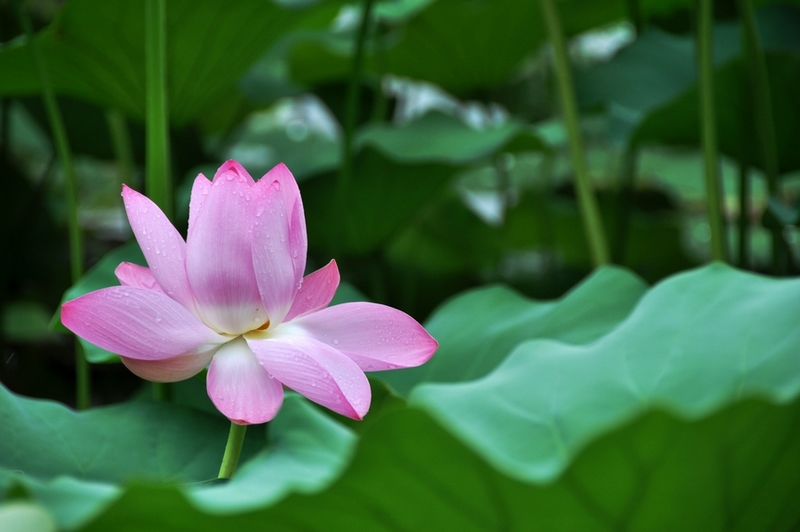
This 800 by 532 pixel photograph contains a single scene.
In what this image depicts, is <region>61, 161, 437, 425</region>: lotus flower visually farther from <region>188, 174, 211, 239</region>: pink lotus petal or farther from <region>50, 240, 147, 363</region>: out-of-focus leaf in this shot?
<region>50, 240, 147, 363</region>: out-of-focus leaf

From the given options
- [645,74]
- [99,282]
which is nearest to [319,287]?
[99,282]

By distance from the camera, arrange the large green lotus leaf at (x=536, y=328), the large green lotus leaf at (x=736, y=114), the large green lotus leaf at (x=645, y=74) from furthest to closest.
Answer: the large green lotus leaf at (x=645, y=74)
the large green lotus leaf at (x=736, y=114)
the large green lotus leaf at (x=536, y=328)

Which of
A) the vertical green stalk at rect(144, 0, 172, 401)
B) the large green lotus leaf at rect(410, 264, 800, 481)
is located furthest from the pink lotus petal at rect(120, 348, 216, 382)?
the vertical green stalk at rect(144, 0, 172, 401)

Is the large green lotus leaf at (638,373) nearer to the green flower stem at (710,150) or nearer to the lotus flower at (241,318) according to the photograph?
the lotus flower at (241,318)

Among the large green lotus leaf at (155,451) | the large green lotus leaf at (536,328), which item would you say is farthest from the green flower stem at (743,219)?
the large green lotus leaf at (155,451)

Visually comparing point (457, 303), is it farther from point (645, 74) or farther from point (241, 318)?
point (645, 74)

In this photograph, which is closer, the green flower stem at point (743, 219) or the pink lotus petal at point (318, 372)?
the pink lotus petal at point (318, 372)

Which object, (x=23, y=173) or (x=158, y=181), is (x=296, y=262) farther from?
(x=23, y=173)
